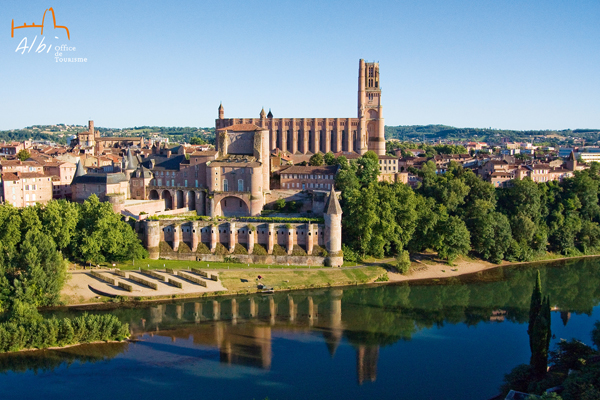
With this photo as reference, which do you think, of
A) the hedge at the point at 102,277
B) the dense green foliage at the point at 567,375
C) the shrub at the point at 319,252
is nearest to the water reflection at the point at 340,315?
the hedge at the point at 102,277

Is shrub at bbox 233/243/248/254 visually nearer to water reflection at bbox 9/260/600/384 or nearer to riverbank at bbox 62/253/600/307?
riverbank at bbox 62/253/600/307

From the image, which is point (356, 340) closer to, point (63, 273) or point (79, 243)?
point (63, 273)

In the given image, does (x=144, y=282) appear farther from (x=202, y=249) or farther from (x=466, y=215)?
(x=466, y=215)

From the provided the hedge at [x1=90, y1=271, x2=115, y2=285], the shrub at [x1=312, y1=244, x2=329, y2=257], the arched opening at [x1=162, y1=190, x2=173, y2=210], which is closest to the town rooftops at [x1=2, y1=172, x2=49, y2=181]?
the arched opening at [x1=162, y1=190, x2=173, y2=210]

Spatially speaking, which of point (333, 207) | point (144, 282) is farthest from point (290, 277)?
point (144, 282)

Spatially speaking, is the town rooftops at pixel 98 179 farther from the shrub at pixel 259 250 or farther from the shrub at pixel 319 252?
the shrub at pixel 319 252
